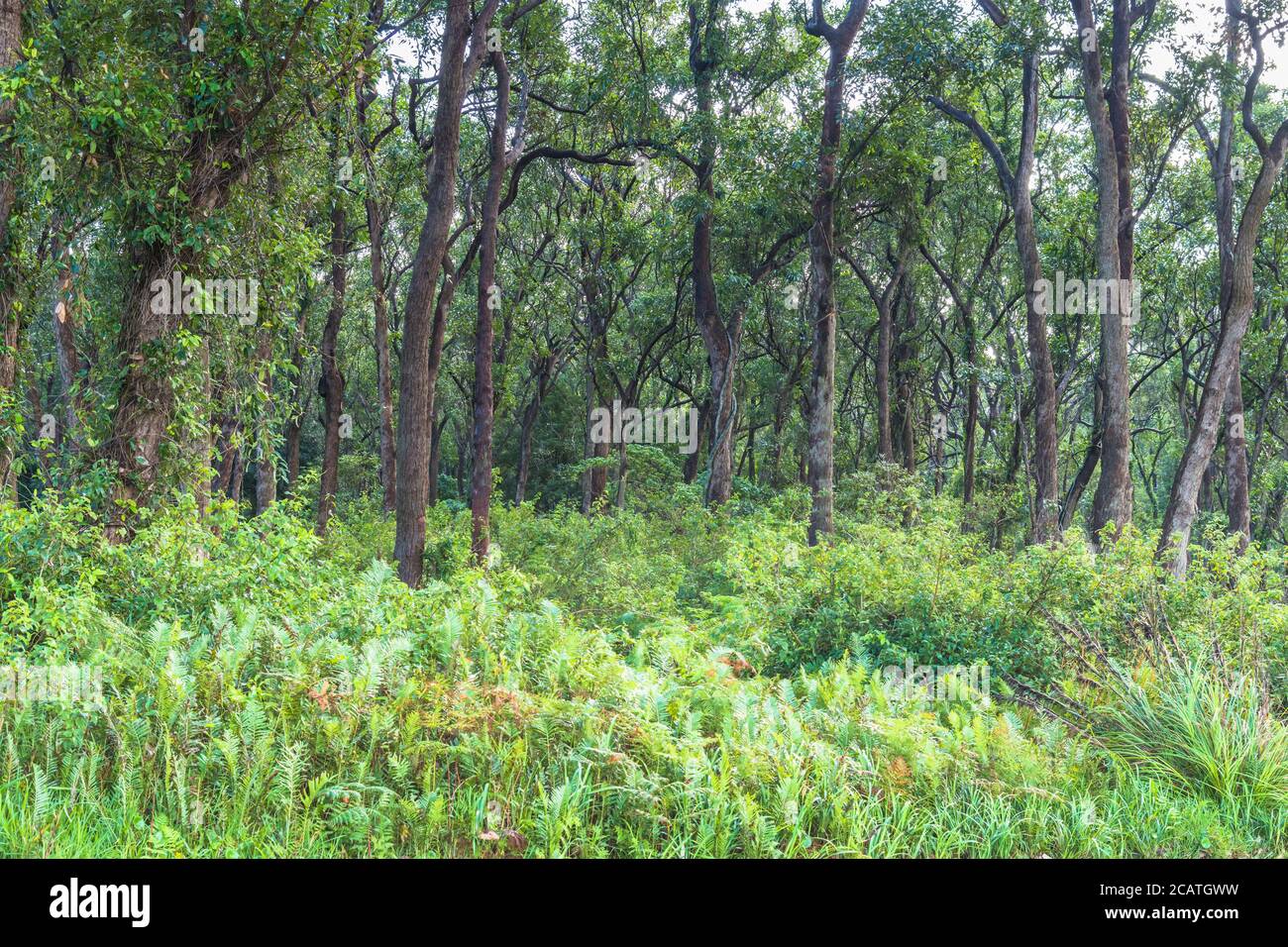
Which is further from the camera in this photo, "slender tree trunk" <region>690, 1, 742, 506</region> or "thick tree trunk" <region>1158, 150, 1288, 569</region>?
"slender tree trunk" <region>690, 1, 742, 506</region>

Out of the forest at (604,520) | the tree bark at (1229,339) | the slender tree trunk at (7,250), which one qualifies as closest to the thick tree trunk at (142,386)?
the forest at (604,520)

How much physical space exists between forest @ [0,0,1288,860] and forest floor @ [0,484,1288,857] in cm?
3

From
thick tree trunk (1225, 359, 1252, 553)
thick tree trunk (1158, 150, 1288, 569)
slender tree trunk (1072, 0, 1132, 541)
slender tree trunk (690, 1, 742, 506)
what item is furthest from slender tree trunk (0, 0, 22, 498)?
thick tree trunk (1225, 359, 1252, 553)

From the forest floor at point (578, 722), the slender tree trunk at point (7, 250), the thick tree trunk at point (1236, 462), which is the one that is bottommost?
the forest floor at point (578, 722)

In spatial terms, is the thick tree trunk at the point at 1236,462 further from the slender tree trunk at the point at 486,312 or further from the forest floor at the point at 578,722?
the slender tree trunk at the point at 486,312

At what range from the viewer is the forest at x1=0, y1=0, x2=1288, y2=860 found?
4629 mm

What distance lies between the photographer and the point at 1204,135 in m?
18.8

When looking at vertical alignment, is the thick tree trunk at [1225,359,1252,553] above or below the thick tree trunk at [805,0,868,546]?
below

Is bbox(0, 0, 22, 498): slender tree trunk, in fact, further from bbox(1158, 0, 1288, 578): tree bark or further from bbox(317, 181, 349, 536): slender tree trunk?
bbox(1158, 0, 1288, 578): tree bark

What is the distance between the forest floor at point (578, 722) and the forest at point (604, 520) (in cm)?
3

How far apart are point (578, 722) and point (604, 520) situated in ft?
42.4

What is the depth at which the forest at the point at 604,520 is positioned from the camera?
4.63 m

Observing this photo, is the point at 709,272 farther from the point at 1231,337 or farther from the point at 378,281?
the point at 1231,337
